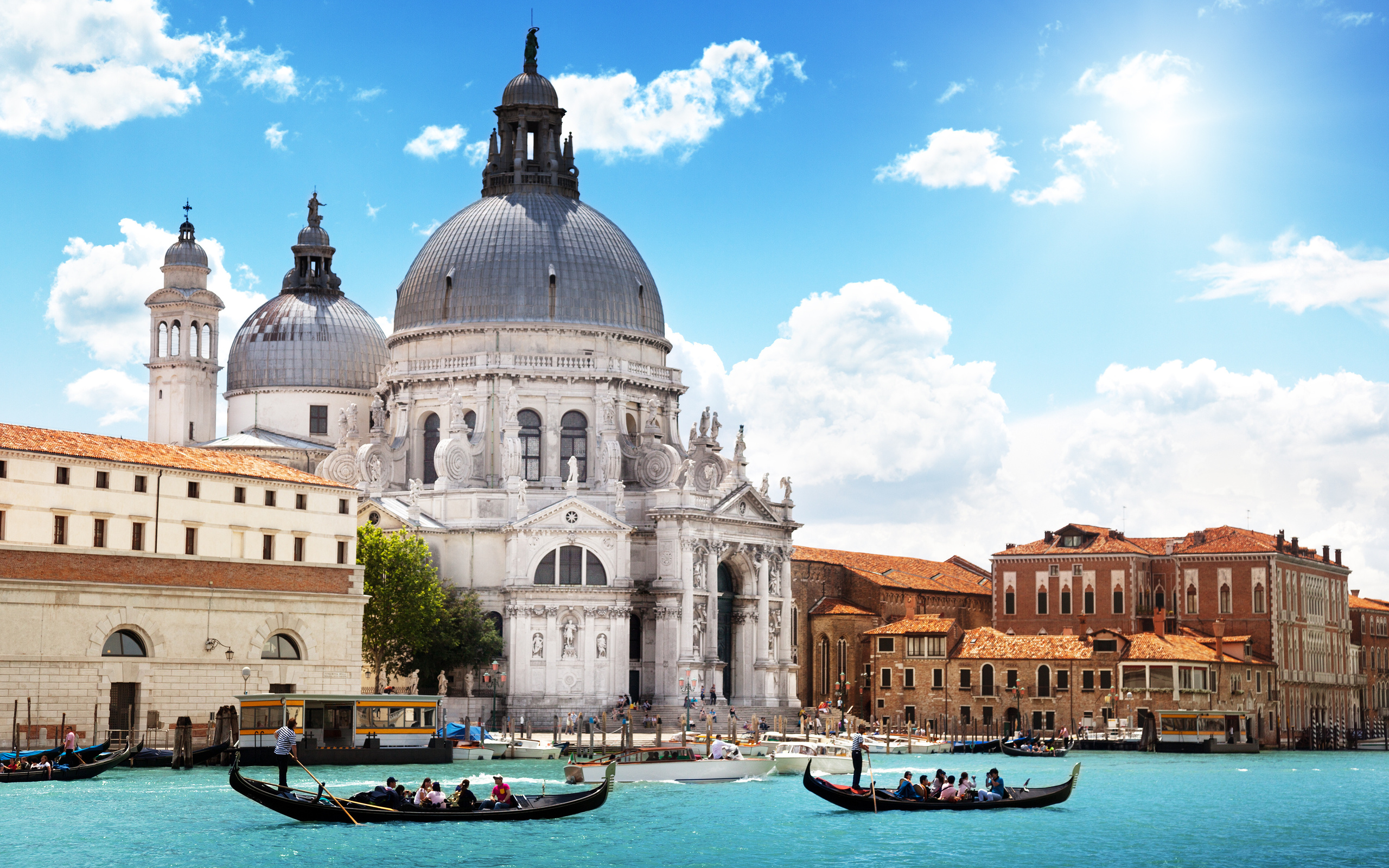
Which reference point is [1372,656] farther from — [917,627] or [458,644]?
[458,644]

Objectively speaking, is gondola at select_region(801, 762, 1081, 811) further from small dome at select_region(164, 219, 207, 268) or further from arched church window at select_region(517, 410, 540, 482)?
small dome at select_region(164, 219, 207, 268)

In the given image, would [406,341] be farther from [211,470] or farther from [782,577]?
[211,470]

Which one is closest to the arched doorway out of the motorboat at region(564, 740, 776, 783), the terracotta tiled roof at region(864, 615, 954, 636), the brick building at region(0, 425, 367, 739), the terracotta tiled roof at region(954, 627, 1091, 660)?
the terracotta tiled roof at region(864, 615, 954, 636)

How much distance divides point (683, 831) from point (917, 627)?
4713cm

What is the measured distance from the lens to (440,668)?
72438 mm

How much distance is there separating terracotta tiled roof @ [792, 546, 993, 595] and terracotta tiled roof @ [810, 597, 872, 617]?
6.25ft

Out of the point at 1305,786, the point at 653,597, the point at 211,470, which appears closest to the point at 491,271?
the point at 653,597

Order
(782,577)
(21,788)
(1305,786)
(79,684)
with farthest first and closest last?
(782,577), (1305,786), (79,684), (21,788)

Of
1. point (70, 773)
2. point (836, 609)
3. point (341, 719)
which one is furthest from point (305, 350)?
point (70, 773)

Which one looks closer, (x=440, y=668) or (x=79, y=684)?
(x=79, y=684)

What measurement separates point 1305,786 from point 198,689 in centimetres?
3359

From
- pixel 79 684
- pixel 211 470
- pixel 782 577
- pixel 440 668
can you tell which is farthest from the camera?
pixel 782 577

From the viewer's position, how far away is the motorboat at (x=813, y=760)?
57062 millimetres

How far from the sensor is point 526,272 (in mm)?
80562
